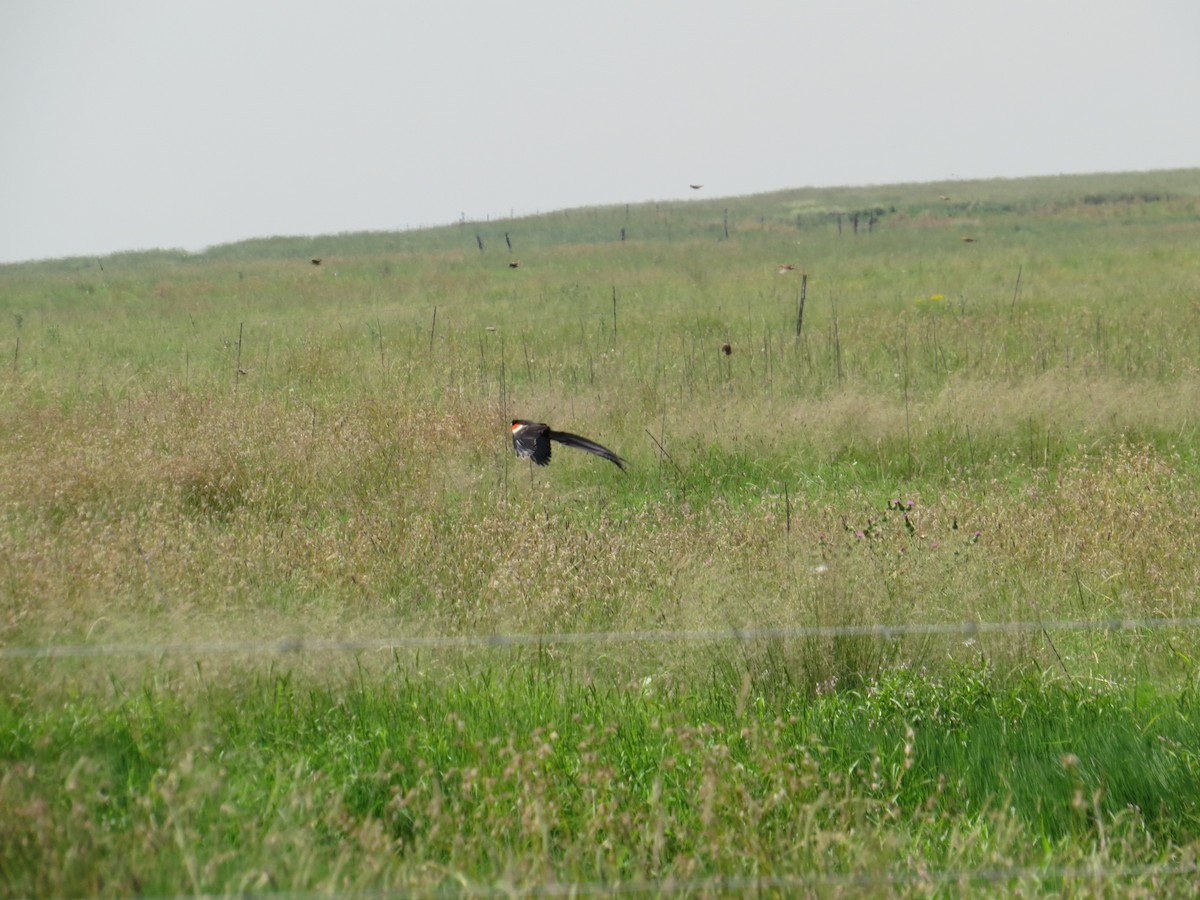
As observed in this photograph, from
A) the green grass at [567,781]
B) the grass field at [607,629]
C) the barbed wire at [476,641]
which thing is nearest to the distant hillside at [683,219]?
the grass field at [607,629]

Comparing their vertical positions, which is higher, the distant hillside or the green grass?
the green grass

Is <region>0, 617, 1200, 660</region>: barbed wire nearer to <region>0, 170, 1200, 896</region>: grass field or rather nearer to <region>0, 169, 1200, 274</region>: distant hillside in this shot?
<region>0, 170, 1200, 896</region>: grass field

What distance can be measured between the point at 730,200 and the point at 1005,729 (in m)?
64.3

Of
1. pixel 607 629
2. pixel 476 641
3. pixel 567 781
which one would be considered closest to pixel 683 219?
pixel 607 629

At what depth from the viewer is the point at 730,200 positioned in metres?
65.2

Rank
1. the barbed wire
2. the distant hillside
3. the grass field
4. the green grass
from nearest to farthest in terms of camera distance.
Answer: the green grass, the grass field, the barbed wire, the distant hillside

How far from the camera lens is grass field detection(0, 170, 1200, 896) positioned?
2.52 metres

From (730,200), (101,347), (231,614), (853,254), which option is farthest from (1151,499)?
(730,200)

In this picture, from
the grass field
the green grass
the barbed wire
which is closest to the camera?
the green grass

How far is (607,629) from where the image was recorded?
427cm

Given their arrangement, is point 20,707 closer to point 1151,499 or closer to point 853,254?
point 1151,499

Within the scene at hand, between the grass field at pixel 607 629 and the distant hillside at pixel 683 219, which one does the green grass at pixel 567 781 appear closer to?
the grass field at pixel 607 629

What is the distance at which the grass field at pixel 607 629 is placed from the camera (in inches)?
99.3

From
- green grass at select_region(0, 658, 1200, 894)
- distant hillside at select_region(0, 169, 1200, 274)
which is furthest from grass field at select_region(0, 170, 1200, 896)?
distant hillside at select_region(0, 169, 1200, 274)
